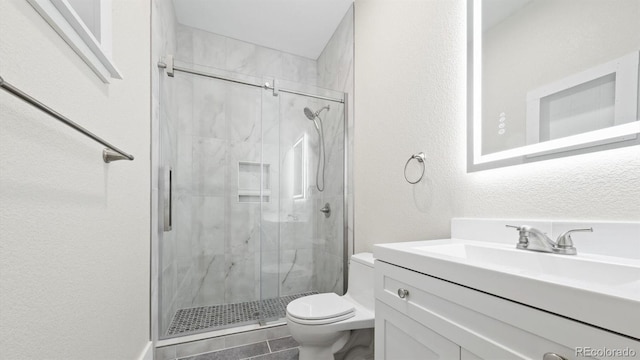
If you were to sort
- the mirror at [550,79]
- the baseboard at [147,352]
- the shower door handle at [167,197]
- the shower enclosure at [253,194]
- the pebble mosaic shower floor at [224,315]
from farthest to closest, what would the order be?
the shower enclosure at [253,194]
the pebble mosaic shower floor at [224,315]
the shower door handle at [167,197]
the baseboard at [147,352]
the mirror at [550,79]

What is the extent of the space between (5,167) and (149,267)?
118 centimetres

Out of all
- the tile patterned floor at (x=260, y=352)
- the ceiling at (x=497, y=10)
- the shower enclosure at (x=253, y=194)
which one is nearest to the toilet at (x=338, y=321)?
the tile patterned floor at (x=260, y=352)

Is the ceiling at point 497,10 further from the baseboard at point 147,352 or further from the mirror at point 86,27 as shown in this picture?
the baseboard at point 147,352

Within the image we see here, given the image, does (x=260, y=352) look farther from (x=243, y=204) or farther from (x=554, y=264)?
(x=554, y=264)

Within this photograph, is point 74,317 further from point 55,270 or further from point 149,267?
point 149,267

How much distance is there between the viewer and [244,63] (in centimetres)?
271

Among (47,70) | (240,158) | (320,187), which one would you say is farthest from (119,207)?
(320,187)

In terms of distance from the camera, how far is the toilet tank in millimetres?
1527

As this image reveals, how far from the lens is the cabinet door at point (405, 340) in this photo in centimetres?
68

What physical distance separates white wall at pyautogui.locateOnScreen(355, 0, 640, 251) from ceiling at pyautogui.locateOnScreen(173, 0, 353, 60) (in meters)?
0.39

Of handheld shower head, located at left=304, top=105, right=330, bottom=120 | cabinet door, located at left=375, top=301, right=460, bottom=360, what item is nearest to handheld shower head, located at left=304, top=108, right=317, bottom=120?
handheld shower head, located at left=304, top=105, right=330, bottom=120

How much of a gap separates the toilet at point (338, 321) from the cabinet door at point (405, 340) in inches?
17.4

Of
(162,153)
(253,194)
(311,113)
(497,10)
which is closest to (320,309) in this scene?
(253,194)

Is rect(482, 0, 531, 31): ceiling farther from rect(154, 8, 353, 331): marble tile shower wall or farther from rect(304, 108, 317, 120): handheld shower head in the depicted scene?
rect(304, 108, 317, 120): handheld shower head
